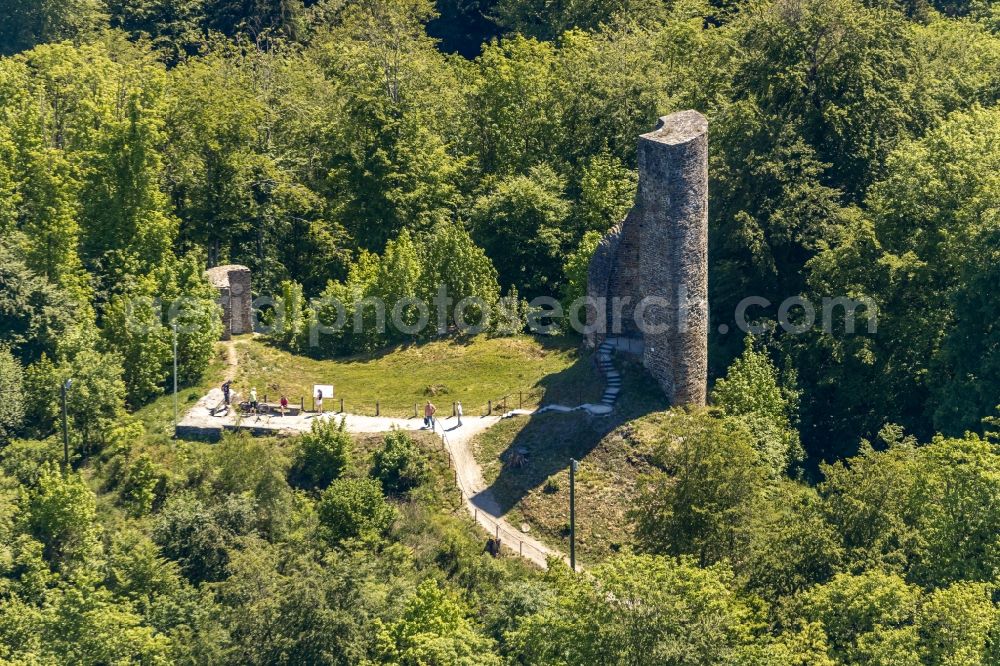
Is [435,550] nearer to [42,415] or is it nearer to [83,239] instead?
[42,415]

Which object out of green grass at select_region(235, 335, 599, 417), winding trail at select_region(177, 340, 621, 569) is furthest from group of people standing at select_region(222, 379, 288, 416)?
green grass at select_region(235, 335, 599, 417)

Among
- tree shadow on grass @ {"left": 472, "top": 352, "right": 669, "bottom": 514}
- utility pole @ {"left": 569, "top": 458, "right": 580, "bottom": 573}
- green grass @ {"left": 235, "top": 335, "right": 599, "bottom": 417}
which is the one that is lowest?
utility pole @ {"left": 569, "top": 458, "right": 580, "bottom": 573}

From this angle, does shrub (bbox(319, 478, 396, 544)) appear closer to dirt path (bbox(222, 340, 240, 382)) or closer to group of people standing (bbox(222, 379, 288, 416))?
group of people standing (bbox(222, 379, 288, 416))

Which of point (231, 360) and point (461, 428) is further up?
point (231, 360)

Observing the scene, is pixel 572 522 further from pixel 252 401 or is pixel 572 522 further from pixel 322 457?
pixel 252 401

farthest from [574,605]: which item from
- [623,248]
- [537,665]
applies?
[623,248]

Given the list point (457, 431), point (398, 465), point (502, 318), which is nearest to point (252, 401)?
point (398, 465)
